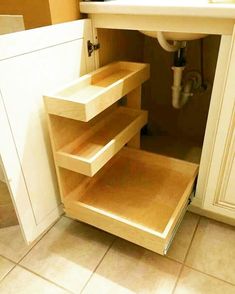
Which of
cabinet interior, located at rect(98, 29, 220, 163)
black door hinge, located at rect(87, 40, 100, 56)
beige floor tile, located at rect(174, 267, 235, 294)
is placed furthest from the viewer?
cabinet interior, located at rect(98, 29, 220, 163)

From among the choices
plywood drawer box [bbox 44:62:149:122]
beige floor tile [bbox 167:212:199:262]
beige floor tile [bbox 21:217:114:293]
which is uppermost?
plywood drawer box [bbox 44:62:149:122]

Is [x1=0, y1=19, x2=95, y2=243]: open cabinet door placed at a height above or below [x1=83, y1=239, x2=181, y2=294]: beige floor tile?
above

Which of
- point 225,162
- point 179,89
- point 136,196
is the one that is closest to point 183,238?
point 136,196

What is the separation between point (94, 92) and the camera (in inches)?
37.8

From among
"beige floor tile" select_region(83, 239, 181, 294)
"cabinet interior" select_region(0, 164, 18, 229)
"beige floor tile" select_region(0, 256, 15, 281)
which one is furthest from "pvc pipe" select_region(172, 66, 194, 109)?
"beige floor tile" select_region(0, 256, 15, 281)

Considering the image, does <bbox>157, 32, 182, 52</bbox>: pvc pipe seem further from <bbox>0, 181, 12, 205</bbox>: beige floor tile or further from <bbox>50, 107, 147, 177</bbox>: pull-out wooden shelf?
<bbox>0, 181, 12, 205</bbox>: beige floor tile

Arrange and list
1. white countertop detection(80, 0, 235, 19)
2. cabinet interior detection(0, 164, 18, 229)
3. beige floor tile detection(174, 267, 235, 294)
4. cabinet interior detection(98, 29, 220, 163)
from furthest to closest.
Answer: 1. cabinet interior detection(98, 29, 220, 163)
2. cabinet interior detection(0, 164, 18, 229)
3. beige floor tile detection(174, 267, 235, 294)
4. white countertop detection(80, 0, 235, 19)

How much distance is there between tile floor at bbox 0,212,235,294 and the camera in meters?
0.92

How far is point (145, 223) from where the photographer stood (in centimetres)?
100

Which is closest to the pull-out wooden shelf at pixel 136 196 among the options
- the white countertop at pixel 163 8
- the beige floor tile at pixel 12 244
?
the beige floor tile at pixel 12 244

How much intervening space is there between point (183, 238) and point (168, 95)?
87 cm

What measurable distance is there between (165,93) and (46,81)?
914mm

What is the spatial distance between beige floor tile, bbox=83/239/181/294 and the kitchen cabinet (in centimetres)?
13

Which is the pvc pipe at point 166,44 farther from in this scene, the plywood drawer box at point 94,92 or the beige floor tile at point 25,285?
the beige floor tile at point 25,285
